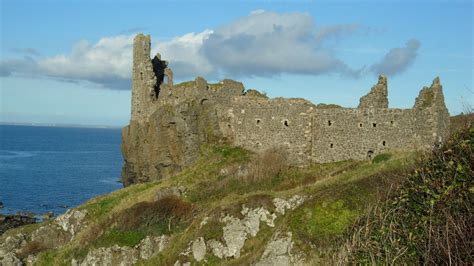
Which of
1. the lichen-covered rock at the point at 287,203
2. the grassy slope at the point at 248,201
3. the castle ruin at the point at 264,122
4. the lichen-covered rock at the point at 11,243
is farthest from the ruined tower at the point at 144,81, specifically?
the lichen-covered rock at the point at 287,203

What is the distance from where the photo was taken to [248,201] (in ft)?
94.2

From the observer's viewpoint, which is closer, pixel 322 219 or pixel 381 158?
pixel 322 219

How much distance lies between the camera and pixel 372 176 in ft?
88.0

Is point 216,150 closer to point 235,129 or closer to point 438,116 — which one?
point 235,129

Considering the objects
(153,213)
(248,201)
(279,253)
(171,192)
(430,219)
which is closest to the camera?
(430,219)

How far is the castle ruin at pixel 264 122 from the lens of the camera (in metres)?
33.5

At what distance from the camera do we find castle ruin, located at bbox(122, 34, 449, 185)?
1320 inches

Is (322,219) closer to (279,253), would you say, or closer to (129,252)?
(279,253)

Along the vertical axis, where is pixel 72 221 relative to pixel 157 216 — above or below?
below

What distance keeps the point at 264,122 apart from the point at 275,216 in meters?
11.7

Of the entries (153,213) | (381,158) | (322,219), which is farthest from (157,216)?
(381,158)

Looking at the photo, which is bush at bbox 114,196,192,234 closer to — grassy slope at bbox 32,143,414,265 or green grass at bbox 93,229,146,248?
grassy slope at bbox 32,143,414,265

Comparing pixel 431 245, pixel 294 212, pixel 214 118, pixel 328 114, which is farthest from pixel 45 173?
pixel 431 245

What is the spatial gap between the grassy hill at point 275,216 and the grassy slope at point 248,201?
74 mm
